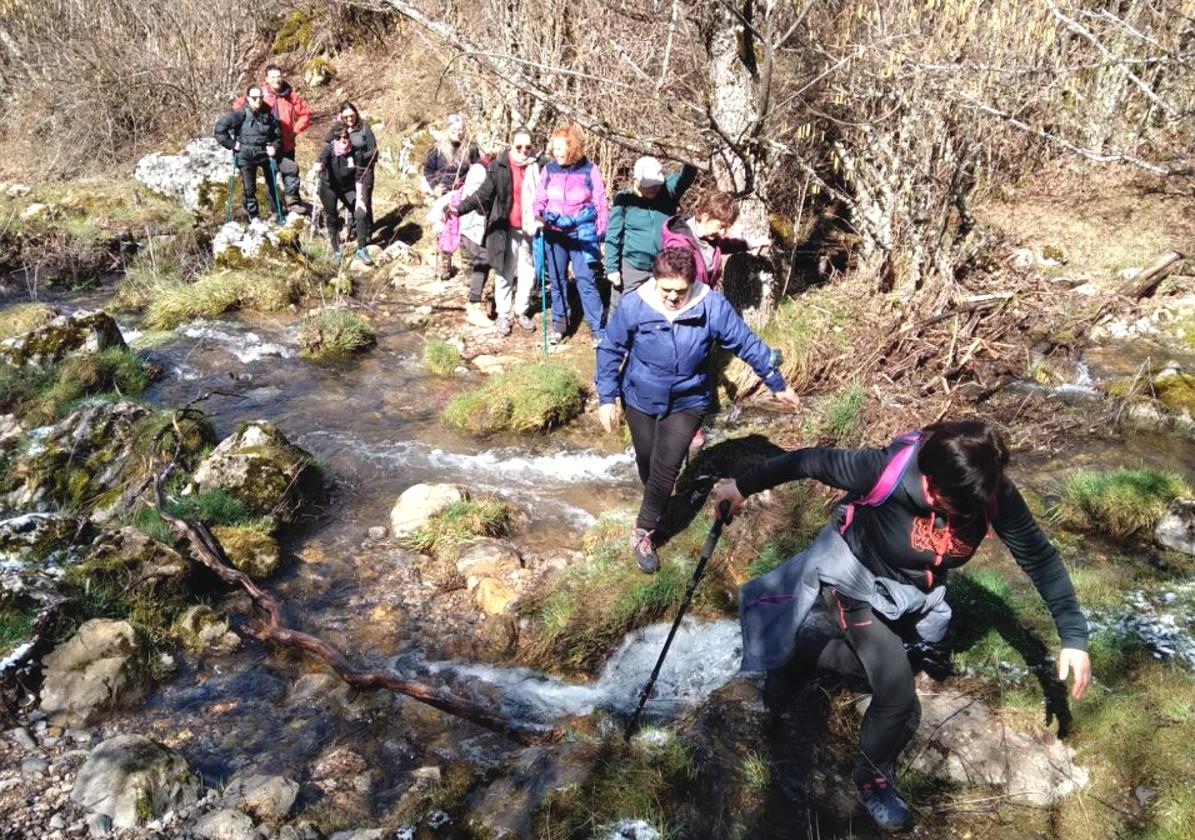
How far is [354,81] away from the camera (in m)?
17.7

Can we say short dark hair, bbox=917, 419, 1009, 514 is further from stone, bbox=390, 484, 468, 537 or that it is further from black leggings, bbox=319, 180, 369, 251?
black leggings, bbox=319, 180, 369, 251

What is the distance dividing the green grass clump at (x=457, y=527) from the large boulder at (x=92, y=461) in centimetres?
205

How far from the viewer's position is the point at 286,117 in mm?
11656

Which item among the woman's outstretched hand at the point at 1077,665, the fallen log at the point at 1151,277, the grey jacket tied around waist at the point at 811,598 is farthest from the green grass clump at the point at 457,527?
the fallen log at the point at 1151,277

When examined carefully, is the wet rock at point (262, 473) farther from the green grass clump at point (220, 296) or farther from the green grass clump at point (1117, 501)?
the green grass clump at point (1117, 501)

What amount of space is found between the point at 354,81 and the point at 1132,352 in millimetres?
15504

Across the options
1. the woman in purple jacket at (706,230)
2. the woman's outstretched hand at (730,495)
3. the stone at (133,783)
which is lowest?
the stone at (133,783)

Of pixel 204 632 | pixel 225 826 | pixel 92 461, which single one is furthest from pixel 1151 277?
pixel 92 461

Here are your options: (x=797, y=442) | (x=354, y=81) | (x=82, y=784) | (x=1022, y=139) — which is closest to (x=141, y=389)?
(x=82, y=784)

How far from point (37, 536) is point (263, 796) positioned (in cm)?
277

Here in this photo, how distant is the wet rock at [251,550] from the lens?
5406 mm

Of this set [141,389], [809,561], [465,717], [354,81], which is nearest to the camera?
[809,561]

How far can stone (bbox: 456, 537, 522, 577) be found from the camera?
540 centimetres

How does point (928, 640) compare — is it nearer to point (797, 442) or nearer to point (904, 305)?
point (797, 442)
